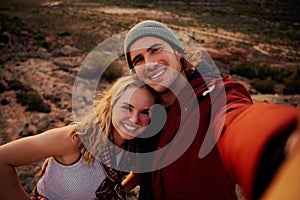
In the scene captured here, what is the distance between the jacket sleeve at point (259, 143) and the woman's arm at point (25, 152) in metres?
0.87

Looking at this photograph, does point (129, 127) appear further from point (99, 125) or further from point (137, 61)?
point (137, 61)

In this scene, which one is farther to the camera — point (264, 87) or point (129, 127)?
point (264, 87)

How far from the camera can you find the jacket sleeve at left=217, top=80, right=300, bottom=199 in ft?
1.62

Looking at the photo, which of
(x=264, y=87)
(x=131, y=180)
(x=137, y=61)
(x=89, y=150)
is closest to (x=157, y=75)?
(x=137, y=61)

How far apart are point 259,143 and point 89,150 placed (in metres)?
1.02

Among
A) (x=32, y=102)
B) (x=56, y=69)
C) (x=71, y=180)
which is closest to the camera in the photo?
(x=71, y=180)

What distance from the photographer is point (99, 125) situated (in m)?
1.53

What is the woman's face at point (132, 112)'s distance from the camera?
1454 mm

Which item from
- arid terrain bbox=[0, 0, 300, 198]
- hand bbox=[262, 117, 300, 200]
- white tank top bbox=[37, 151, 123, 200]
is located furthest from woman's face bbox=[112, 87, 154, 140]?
arid terrain bbox=[0, 0, 300, 198]

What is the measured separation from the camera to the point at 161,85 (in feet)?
5.00

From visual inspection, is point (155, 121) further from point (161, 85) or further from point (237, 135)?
point (237, 135)

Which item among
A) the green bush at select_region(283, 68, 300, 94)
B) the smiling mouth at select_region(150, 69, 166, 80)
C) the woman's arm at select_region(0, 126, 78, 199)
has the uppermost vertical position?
the smiling mouth at select_region(150, 69, 166, 80)

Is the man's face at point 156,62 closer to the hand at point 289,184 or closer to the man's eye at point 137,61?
the man's eye at point 137,61

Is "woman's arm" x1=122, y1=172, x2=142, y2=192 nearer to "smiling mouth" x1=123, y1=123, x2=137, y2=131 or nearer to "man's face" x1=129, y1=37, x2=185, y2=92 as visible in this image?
"smiling mouth" x1=123, y1=123, x2=137, y2=131
